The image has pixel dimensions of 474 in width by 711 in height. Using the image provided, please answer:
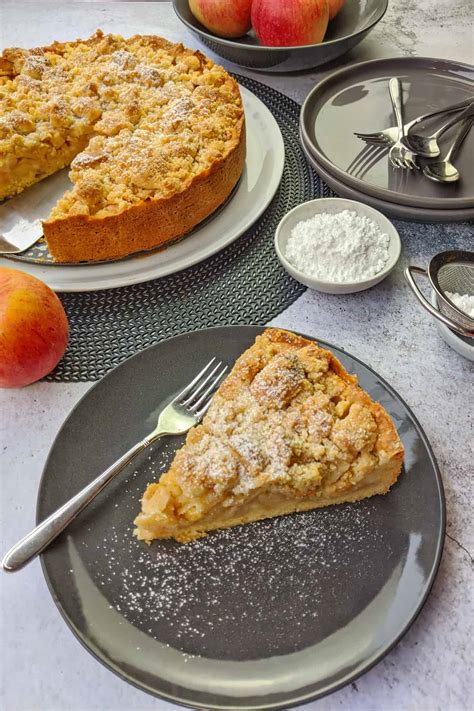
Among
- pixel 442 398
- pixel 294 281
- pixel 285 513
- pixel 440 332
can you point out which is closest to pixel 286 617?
pixel 285 513

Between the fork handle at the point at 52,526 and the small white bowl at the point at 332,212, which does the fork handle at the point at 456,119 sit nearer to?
the small white bowl at the point at 332,212

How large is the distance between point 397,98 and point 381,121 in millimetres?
91

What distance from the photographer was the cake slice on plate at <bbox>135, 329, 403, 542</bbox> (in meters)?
1.07

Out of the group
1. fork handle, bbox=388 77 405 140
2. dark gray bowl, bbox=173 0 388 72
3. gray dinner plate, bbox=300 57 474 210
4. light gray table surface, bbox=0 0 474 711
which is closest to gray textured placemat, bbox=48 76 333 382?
light gray table surface, bbox=0 0 474 711

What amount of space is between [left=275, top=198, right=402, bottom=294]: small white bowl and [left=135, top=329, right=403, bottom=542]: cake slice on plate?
12.6 inches

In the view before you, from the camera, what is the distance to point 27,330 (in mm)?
1256

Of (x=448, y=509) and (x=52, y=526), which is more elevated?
(x=52, y=526)

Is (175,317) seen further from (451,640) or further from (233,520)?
(451,640)

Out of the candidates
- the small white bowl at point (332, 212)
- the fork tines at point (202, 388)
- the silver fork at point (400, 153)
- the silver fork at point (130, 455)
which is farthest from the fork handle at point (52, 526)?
the silver fork at point (400, 153)

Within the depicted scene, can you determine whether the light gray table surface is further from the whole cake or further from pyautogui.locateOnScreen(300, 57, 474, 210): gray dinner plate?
the whole cake

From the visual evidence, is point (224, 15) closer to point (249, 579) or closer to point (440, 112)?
point (440, 112)

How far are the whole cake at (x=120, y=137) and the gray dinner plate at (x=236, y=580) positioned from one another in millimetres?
495

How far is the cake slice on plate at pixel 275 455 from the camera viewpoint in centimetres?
107

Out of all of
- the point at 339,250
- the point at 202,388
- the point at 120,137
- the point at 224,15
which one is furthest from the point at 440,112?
the point at 202,388
